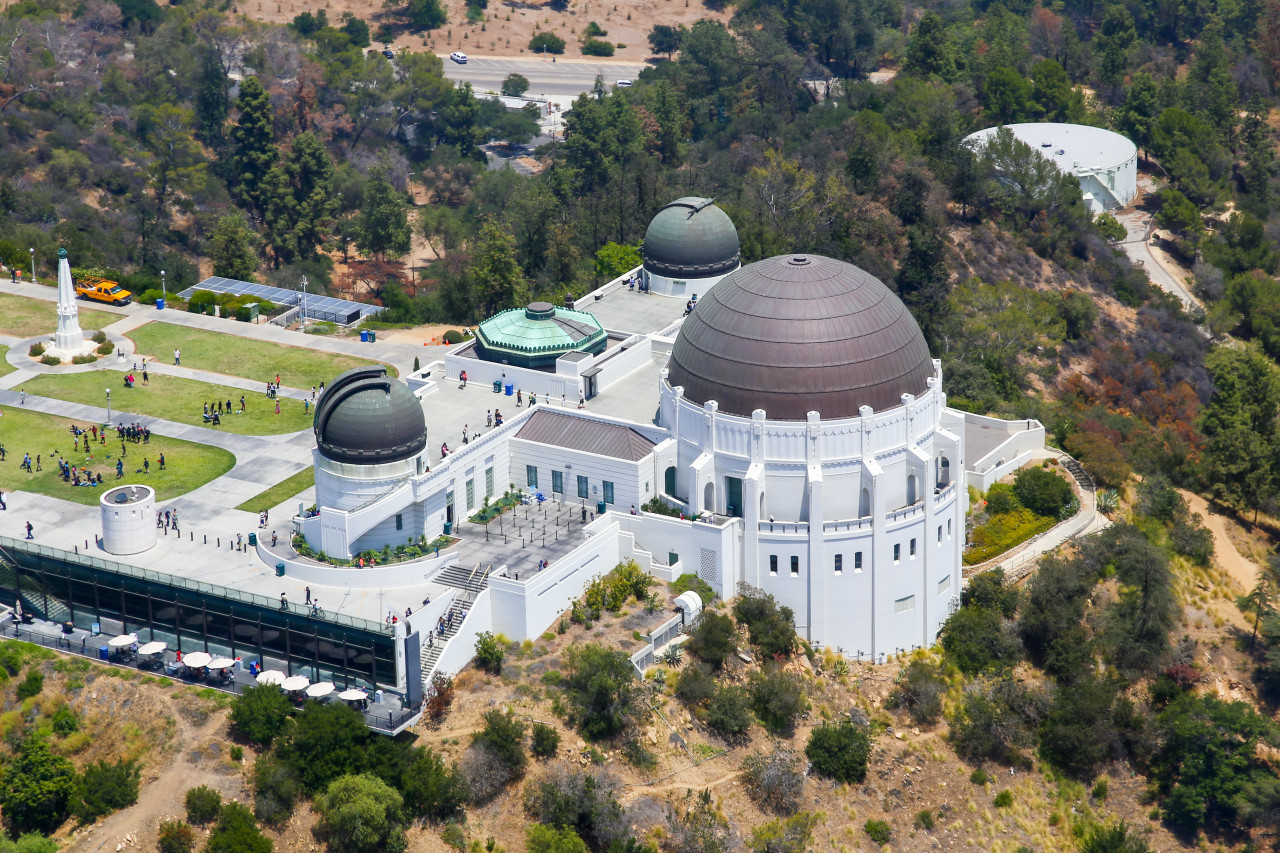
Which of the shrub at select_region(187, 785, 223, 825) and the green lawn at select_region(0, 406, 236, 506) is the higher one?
the green lawn at select_region(0, 406, 236, 506)

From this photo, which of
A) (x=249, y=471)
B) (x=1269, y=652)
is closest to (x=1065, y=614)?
(x=1269, y=652)

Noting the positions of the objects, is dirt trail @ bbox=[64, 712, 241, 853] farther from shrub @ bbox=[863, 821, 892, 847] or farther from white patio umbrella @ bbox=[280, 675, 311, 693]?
shrub @ bbox=[863, 821, 892, 847]

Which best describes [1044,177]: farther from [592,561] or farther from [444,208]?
[592,561]

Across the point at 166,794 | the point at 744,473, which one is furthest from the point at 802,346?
the point at 166,794

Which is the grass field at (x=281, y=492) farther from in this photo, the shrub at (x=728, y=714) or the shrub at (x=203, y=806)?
the shrub at (x=728, y=714)

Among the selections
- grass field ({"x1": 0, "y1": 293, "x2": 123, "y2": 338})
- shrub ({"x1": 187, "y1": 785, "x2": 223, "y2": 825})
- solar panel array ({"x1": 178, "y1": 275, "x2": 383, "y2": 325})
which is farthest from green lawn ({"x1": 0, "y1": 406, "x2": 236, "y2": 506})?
shrub ({"x1": 187, "y1": 785, "x2": 223, "y2": 825})

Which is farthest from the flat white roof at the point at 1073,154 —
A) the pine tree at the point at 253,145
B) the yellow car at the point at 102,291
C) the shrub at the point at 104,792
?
the shrub at the point at 104,792
